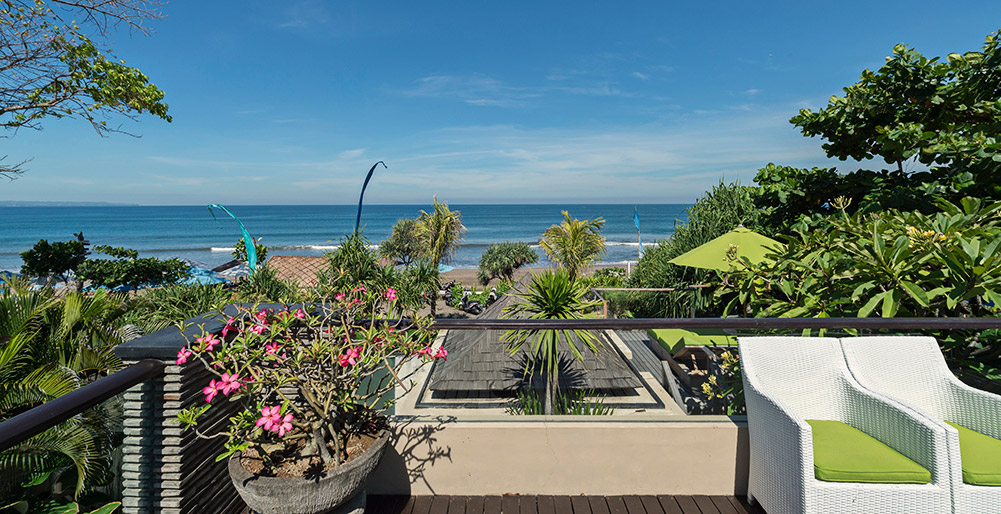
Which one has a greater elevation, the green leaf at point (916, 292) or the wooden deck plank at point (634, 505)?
the green leaf at point (916, 292)

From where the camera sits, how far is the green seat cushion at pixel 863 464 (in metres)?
1.60

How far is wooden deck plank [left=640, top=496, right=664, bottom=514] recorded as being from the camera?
1971 mm

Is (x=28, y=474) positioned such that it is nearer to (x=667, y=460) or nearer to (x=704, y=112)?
(x=667, y=460)

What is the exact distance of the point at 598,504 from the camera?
6.61 ft

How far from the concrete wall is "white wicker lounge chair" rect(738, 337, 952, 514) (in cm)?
21

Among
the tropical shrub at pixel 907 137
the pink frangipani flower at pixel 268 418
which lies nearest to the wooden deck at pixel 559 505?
the pink frangipani flower at pixel 268 418

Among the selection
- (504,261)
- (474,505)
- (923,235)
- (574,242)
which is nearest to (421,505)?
(474,505)

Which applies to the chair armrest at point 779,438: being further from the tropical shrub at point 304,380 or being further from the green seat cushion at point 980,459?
the tropical shrub at point 304,380

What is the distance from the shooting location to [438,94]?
65188 mm

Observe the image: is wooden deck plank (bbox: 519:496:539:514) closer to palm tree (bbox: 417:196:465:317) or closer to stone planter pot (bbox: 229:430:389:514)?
stone planter pot (bbox: 229:430:389:514)

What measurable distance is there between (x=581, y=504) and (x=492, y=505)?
0.40 meters

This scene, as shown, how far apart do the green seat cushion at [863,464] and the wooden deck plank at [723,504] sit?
480 mm

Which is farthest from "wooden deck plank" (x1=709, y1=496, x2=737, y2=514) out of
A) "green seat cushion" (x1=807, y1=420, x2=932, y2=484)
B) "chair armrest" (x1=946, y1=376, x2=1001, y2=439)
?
"chair armrest" (x1=946, y1=376, x2=1001, y2=439)

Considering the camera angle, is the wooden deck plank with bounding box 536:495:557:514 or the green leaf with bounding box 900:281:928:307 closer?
the wooden deck plank with bounding box 536:495:557:514
